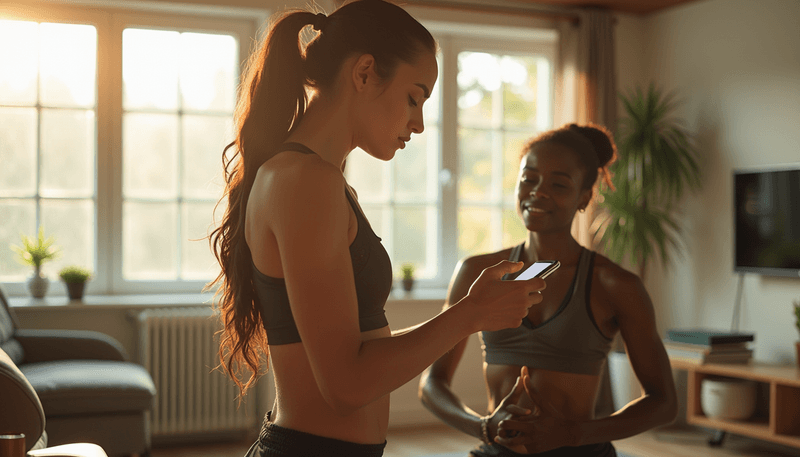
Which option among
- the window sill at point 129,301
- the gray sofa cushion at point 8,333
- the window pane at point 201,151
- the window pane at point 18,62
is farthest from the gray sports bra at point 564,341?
the window pane at point 18,62

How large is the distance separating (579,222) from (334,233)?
4080 mm

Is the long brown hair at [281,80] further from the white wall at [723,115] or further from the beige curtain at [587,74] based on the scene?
the beige curtain at [587,74]

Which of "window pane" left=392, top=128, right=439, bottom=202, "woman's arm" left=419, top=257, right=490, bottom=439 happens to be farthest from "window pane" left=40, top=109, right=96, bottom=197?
"woman's arm" left=419, top=257, right=490, bottom=439

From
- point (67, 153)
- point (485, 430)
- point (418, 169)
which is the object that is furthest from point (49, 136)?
point (485, 430)

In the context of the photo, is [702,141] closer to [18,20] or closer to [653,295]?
[653,295]

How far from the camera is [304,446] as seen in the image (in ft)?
3.21

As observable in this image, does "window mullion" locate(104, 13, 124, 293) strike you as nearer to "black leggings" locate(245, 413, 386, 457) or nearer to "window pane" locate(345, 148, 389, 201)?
"window pane" locate(345, 148, 389, 201)

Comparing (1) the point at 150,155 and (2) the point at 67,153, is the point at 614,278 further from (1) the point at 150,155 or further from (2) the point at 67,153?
(2) the point at 67,153

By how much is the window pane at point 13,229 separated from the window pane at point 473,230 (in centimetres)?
256

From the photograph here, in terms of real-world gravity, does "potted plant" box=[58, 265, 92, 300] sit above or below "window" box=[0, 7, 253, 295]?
below

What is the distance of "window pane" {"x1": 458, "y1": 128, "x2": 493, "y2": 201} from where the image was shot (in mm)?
4945

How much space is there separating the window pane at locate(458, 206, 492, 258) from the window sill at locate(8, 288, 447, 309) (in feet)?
1.78

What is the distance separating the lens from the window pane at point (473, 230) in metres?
4.96

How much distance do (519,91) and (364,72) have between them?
4.27 metres
